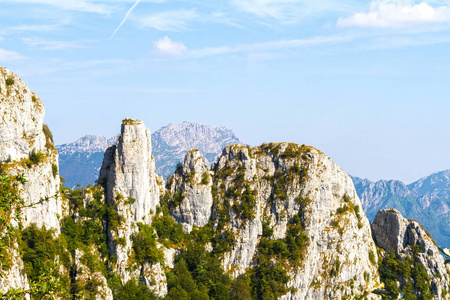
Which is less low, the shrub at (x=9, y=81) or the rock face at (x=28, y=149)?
the shrub at (x=9, y=81)

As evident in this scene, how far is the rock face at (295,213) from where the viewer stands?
131m

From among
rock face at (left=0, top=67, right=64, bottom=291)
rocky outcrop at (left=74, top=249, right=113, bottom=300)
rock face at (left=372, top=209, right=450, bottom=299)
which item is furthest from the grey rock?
rock face at (left=0, top=67, right=64, bottom=291)

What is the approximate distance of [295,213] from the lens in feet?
449

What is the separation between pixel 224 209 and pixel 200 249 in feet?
52.5

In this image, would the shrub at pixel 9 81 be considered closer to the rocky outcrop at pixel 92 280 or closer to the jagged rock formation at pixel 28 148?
the jagged rock formation at pixel 28 148

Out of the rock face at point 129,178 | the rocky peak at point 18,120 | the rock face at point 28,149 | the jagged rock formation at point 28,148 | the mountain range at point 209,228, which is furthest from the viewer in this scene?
the rock face at point 129,178

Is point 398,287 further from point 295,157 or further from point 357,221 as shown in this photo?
point 295,157

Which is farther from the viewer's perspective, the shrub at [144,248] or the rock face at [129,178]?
the rock face at [129,178]

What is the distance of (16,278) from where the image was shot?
78.6 meters

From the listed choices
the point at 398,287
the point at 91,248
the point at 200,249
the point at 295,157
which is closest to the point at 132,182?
the point at 91,248

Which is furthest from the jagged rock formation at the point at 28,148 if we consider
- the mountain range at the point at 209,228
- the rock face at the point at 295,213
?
the rock face at the point at 295,213

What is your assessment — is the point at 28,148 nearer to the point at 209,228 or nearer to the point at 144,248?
the point at 144,248

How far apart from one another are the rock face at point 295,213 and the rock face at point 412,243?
1000 centimetres

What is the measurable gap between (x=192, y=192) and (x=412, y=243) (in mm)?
81298
